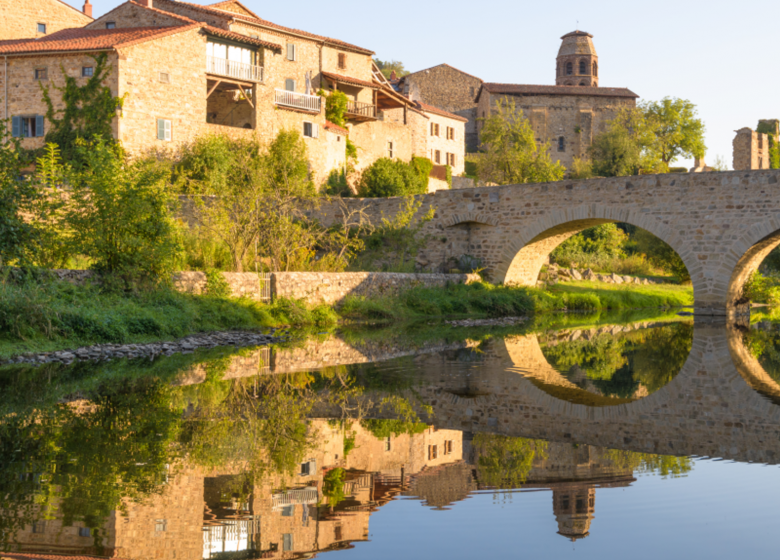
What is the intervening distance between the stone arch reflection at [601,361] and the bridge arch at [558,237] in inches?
144

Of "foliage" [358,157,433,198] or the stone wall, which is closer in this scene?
"foliage" [358,157,433,198]

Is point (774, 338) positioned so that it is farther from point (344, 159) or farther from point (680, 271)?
point (344, 159)

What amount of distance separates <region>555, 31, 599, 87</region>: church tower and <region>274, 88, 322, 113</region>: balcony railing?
36.9 meters

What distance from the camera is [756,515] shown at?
172 inches

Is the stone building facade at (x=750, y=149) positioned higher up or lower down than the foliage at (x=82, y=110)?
A: higher up

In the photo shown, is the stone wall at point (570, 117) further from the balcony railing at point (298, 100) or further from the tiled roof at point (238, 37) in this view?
the tiled roof at point (238, 37)

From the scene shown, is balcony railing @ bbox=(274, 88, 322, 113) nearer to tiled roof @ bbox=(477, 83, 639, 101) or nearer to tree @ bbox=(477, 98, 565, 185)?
tree @ bbox=(477, 98, 565, 185)

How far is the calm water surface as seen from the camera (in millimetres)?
3875

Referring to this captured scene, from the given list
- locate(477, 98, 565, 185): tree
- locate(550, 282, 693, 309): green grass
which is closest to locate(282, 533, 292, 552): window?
locate(550, 282, 693, 309): green grass

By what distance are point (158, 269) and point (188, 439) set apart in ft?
29.4

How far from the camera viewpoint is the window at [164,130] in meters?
29.2

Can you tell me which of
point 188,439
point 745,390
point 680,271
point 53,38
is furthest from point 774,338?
point 53,38

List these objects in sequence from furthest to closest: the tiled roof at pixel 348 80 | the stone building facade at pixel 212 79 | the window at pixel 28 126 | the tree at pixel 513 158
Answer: the tree at pixel 513 158, the tiled roof at pixel 348 80, the window at pixel 28 126, the stone building facade at pixel 212 79

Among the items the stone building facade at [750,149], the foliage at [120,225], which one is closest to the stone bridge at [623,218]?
the foliage at [120,225]
